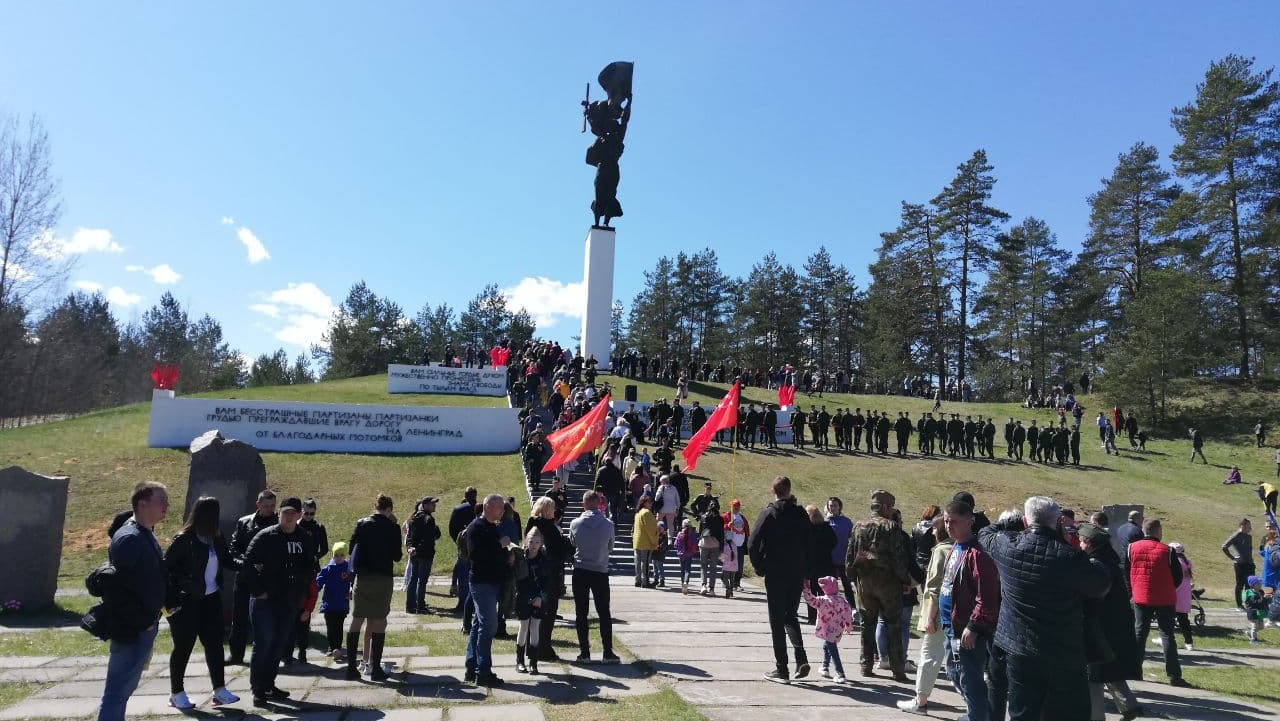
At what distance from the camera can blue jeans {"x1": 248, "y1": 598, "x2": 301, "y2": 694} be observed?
16.6 ft

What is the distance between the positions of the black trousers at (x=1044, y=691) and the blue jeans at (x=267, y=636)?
484 cm

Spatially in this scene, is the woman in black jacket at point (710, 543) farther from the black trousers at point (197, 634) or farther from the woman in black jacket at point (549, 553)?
the black trousers at point (197, 634)

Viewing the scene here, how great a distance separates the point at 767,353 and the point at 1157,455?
1241 inches

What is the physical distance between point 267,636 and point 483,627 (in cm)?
156

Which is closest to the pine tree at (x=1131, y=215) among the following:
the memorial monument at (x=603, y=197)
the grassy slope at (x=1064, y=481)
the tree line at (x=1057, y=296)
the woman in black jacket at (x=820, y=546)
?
the tree line at (x=1057, y=296)

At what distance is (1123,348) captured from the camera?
34.5 m

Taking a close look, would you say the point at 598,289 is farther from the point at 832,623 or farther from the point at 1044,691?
the point at 1044,691

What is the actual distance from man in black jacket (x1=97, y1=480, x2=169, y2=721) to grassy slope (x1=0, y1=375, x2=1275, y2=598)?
340 inches

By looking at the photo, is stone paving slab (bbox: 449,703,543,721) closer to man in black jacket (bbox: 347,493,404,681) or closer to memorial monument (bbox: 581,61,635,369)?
man in black jacket (bbox: 347,493,404,681)

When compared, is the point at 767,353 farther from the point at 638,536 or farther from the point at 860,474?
the point at 638,536

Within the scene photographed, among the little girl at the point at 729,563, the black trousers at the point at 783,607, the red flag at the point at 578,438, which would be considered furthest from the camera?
the red flag at the point at 578,438

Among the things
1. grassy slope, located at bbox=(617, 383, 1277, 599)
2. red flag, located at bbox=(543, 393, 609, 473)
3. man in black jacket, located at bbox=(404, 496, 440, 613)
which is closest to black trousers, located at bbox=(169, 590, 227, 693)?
man in black jacket, located at bbox=(404, 496, 440, 613)

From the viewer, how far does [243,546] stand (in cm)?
603

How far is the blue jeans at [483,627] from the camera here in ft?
18.1
